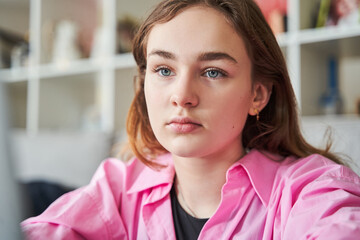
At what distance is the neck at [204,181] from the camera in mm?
898

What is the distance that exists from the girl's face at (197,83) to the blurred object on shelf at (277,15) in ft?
3.41

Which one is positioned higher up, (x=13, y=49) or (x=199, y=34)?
(x=13, y=49)

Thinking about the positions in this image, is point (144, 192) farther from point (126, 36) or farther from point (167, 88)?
point (126, 36)

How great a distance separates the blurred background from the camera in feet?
5.31

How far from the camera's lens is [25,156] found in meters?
2.05

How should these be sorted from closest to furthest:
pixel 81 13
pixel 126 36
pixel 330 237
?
1. pixel 330 237
2. pixel 126 36
3. pixel 81 13

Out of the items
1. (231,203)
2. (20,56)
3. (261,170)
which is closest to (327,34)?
(261,170)

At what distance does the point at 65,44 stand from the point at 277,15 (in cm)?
145

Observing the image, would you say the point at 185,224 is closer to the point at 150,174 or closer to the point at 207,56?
the point at 150,174

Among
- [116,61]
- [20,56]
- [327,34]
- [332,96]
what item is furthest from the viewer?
[20,56]

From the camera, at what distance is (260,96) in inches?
37.8

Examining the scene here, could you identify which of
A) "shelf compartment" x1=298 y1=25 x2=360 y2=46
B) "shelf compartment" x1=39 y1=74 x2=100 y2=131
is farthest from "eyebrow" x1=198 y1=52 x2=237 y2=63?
"shelf compartment" x1=39 y1=74 x2=100 y2=131

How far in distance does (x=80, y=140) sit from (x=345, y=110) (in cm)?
136

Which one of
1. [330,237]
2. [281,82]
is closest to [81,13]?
[281,82]
